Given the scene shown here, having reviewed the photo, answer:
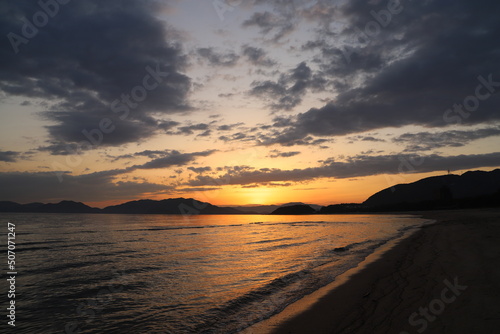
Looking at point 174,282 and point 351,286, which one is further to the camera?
point 174,282

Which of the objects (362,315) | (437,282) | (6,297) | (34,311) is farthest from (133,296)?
(437,282)

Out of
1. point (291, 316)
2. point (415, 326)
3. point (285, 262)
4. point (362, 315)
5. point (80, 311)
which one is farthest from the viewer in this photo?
point (285, 262)

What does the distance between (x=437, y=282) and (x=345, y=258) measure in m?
9.93

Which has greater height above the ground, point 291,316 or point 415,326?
point 415,326

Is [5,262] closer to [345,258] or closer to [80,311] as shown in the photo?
[80,311]

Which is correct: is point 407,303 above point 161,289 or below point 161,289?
above

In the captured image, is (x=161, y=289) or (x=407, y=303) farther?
(x=161, y=289)

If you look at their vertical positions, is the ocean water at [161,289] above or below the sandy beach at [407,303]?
below

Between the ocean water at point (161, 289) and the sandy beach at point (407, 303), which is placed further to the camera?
the ocean water at point (161, 289)

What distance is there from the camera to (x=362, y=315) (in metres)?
8.36

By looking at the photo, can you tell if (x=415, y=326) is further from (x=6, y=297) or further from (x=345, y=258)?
(x=6, y=297)

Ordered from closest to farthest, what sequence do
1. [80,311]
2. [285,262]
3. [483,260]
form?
[80,311]
[483,260]
[285,262]

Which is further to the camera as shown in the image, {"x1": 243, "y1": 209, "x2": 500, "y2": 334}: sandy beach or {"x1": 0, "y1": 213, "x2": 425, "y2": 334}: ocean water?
{"x1": 0, "y1": 213, "x2": 425, "y2": 334}: ocean water

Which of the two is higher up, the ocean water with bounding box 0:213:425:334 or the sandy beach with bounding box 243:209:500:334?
the sandy beach with bounding box 243:209:500:334
